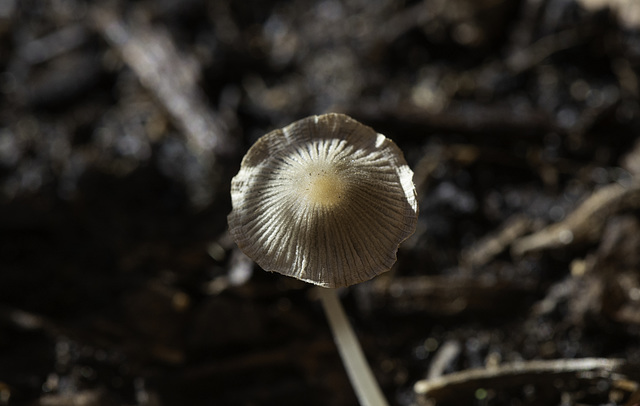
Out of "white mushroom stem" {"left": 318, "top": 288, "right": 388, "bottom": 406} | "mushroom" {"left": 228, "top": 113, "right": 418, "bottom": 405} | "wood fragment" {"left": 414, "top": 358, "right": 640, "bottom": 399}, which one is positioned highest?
"mushroom" {"left": 228, "top": 113, "right": 418, "bottom": 405}

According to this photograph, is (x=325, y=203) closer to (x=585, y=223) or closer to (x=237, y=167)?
(x=237, y=167)

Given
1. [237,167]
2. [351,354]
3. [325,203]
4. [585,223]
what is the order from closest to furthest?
[325,203] < [351,354] < [585,223] < [237,167]

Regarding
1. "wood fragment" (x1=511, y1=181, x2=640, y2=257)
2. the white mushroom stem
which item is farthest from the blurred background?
the white mushroom stem

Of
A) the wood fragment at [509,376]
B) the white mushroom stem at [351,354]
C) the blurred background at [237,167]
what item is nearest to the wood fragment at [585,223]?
the blurred background at [237,167]

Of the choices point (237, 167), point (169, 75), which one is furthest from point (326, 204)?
point (169, 75)

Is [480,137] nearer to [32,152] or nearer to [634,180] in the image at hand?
[634,180]

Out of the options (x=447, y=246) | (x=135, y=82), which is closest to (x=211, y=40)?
(x=135, y=82)

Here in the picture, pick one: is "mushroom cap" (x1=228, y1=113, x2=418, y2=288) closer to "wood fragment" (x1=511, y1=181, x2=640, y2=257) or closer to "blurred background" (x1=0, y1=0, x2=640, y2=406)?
"blurred background" (x1=0, y1=0, x2=640, y2=406)

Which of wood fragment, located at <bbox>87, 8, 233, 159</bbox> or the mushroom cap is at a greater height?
wood fragment, located at <bbox>87, 8, 233, 159</bbox>

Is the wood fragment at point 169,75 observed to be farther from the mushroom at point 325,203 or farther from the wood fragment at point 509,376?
the wood fragment at point 509,376
